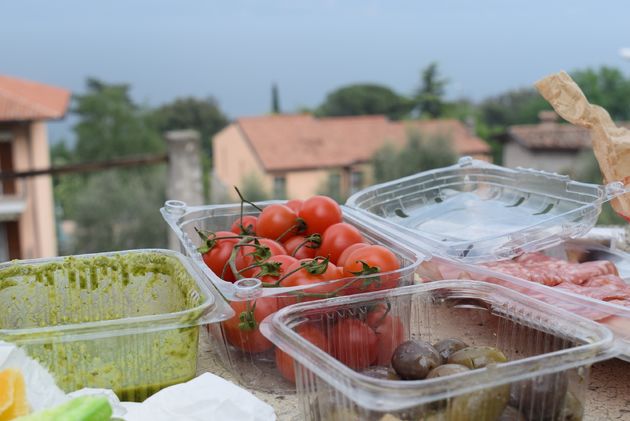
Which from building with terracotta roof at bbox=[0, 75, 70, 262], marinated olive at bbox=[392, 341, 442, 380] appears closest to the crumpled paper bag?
marinated olive at bbox=[392, 341, 442, 380]

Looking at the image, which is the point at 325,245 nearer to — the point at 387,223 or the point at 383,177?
the point at 387,223

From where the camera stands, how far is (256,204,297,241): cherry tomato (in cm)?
148

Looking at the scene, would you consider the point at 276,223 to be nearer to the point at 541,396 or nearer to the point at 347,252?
the point at 347,252

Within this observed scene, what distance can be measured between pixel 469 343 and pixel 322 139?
94.6 feet

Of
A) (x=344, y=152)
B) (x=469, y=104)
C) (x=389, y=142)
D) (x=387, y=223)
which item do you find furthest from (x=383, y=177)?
(x=387, y=223)

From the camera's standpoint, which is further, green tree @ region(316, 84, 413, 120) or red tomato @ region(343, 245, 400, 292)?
green tree @ region(316, 84, 413, 120)

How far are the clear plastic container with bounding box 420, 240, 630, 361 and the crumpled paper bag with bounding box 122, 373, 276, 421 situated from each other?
0.54 m

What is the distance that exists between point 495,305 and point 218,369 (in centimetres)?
52

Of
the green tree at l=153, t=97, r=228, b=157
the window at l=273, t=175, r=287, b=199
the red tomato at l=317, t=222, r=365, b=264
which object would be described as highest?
the green tree at l=153, t=97, r=228, b=157

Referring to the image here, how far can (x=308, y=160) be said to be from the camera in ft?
93.7

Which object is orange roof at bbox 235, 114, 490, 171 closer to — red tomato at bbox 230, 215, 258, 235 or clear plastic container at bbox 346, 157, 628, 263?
clear plastic container at bbox 346, 157, 628, 263

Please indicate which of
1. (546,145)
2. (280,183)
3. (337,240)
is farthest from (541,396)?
(280,183)

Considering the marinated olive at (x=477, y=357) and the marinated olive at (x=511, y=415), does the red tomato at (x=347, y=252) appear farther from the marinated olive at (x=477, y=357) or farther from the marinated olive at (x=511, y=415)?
the marinated olive at (x=511, y=415)

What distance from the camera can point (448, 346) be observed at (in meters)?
1.10
